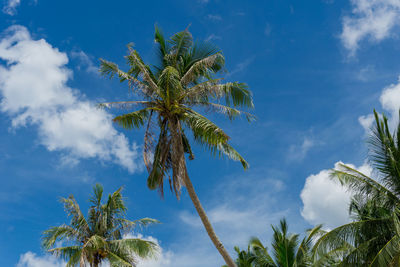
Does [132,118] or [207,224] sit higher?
[132,118]

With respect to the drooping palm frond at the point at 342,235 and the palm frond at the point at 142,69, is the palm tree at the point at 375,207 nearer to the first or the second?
the drooping palm frond at the point at 342,235

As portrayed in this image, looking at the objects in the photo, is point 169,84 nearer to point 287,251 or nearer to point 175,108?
point 175,108

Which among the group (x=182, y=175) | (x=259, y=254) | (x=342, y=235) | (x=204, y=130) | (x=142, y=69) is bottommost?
(x=342, y=235)

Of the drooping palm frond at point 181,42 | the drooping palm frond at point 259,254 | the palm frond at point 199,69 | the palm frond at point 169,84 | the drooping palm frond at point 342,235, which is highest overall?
the drooping palm frond at point 181,42

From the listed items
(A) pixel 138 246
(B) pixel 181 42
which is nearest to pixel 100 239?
(A) pixel 138 246

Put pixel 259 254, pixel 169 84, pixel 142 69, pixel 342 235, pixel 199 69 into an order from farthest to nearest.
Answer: pixel 259 254 → pixel 199 69 → pixel 142 69 → pixel 169 84 → pixel 342 235

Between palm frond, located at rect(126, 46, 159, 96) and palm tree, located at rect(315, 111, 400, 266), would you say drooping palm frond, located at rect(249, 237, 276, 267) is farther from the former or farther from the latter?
palm frond, located at rect(126, 46, 159, 96)

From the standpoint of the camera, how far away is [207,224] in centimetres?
1437

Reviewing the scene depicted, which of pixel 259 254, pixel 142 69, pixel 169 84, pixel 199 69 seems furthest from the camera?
pixel 259 254

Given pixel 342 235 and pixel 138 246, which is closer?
pixel 342 235

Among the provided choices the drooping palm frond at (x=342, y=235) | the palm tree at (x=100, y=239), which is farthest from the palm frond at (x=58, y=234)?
the drooping palm frond at (x=342, y=235)

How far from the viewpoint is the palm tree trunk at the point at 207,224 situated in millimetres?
14008

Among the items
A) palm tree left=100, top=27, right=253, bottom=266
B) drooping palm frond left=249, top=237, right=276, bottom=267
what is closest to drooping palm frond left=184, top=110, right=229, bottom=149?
palm tree left=100, top=27, right=253, bottom=266

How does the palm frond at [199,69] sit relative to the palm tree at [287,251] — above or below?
above
